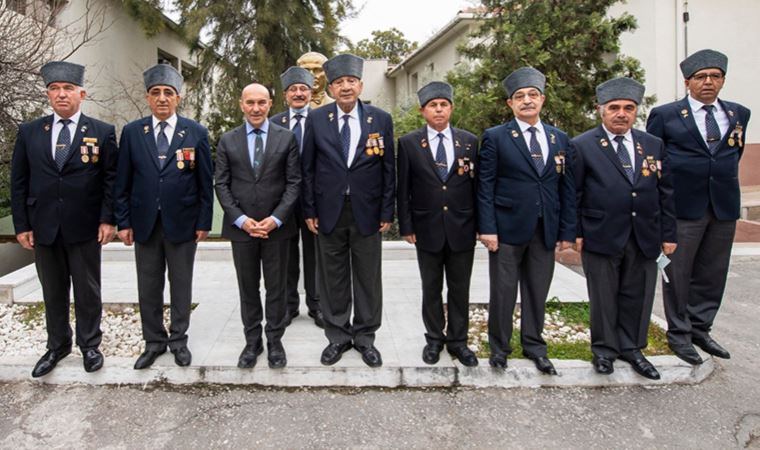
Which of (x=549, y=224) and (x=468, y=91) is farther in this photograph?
(x=468, y=91)

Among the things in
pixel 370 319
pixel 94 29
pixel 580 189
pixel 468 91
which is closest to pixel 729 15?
pixel 468 91

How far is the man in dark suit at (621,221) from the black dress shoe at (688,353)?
1.14ft

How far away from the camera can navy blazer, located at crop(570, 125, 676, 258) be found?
3.48m

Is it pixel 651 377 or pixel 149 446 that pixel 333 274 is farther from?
pixel 651 377

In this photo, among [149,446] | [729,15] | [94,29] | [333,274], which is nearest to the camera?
[149,446]

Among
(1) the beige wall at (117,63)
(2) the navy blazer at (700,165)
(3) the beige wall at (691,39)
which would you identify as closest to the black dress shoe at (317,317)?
(2) the navy blazer at (700,165)

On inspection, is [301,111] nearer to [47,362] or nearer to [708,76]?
[47,362]

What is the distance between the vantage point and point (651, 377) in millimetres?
3559

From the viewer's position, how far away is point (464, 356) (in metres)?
3.66

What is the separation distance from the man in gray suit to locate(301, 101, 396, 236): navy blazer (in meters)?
0.13

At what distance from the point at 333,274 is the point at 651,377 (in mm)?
2269

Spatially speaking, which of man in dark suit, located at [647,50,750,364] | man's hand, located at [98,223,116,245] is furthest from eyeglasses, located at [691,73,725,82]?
man's hand, located at [98,223,116,245]

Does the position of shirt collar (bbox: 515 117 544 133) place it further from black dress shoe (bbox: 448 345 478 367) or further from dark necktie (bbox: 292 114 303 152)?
dark necktie (bbox: 292 114 303 152)

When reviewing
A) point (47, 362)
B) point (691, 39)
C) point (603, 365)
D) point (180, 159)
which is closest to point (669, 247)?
point (603, 365)
